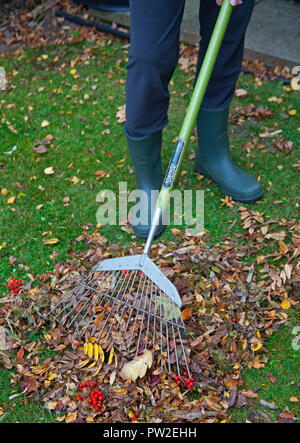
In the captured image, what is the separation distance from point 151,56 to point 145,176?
73cm

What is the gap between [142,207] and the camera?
2.47m

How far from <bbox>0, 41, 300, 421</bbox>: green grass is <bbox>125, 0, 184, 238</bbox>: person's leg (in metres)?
0.48

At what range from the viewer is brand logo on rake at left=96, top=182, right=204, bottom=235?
248 centimetres

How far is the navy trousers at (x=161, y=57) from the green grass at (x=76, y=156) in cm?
66

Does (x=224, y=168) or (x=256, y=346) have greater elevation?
(x=224, y=168)

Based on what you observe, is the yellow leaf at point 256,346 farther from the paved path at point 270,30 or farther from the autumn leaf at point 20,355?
the paved path at point 270,30

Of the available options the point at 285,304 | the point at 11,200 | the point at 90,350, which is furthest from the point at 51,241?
the point at 285,304

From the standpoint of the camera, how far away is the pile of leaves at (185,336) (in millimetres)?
1804

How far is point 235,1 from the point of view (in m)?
1.82

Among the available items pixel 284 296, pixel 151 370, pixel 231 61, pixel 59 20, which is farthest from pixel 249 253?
pixel 59 20

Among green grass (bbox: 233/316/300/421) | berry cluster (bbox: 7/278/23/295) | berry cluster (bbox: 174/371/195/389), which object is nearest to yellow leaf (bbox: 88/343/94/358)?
berry cluster (bbox: 174/371/195/389)

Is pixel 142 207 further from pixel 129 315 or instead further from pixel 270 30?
pixel 270 30

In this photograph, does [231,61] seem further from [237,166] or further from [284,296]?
[284,296]
